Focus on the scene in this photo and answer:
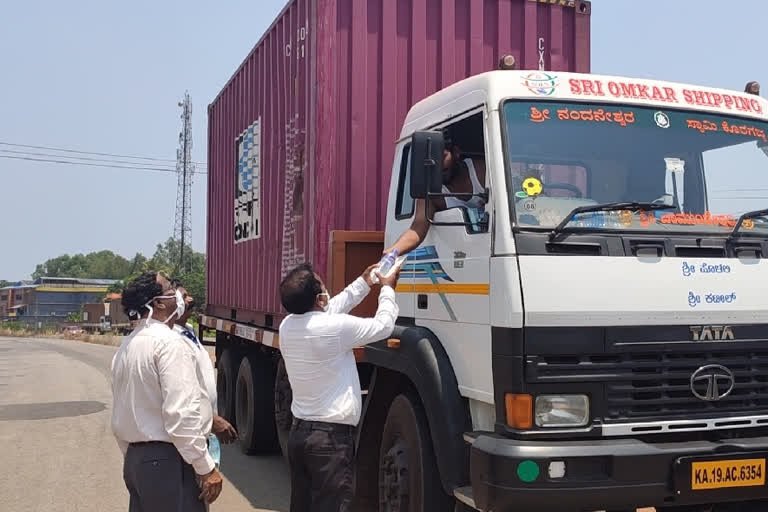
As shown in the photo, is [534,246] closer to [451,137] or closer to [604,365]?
[604,365]

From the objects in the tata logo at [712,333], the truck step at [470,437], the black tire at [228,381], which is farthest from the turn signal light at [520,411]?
the black tire at [228,381]

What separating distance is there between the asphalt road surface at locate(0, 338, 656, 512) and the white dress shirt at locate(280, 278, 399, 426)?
8.25 ft

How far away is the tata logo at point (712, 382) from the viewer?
3.44 metres

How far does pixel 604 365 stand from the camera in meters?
3.36

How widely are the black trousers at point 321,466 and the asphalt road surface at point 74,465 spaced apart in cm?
231


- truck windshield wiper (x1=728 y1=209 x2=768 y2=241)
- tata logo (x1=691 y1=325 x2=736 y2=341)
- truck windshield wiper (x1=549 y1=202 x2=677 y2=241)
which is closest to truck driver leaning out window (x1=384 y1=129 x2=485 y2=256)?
truck windshield wiper (x1=549 y1=202 x2=677 y2=241)

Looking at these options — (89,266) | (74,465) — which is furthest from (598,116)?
(89,266)

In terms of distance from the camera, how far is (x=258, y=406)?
7.48 meters

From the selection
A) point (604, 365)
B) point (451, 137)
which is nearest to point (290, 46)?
point (451, 137)

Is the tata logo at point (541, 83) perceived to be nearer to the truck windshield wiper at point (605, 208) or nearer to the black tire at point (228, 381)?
the truck windshield wiper at point (605, 208)

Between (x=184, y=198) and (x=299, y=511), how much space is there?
215 ft

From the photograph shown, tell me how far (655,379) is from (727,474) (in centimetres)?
51

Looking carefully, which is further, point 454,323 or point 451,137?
point 451,137

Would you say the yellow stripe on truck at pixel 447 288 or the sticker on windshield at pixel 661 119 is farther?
the sticker on windshield at pixel 661 119
